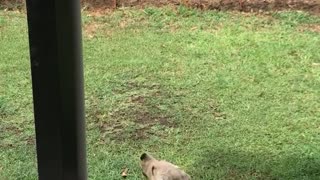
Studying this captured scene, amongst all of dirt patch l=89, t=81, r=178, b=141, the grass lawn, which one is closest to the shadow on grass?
the grass lawn

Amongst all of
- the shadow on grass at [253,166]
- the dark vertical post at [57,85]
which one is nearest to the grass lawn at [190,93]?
the shadow on grass at [253,166]

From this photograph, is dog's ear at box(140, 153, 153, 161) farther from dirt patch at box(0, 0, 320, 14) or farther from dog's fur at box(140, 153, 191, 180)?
dirt patch at box(0, 0, 320, 14)

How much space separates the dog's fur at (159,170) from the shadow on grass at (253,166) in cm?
26

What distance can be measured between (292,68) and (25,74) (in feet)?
6.83

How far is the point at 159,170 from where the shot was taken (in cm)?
314

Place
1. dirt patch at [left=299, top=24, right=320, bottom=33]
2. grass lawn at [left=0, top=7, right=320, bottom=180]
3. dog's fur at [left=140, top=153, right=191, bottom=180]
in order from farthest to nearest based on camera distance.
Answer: dirt patch at [left=299, top=24, right=320, bottom=33], grass lawn at [left=0, top=7, right=320, bottom=180], dog's fur at [left=140, top=153, right=191, bottom=180]

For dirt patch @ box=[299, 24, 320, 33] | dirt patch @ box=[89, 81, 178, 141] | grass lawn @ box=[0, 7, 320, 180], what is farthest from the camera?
dirt patch @ box=[299, 24, 320, 33]

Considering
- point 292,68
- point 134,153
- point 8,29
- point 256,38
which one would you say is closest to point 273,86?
point 292,68

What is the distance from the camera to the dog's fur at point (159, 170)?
310 centimetres

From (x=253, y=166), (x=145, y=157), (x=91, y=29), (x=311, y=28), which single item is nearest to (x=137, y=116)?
(x=145, y=157)

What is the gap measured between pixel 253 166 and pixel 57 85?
1864mm

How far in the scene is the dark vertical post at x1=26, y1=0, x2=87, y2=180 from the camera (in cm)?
179

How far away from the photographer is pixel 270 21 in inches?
237

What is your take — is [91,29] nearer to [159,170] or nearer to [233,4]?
[233,4]
